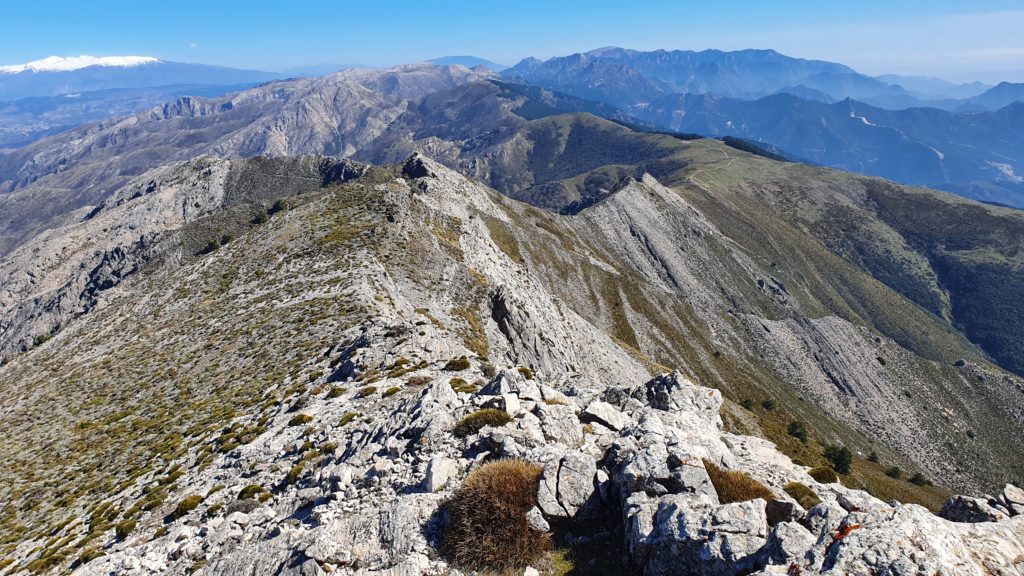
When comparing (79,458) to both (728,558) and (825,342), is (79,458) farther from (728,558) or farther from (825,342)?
(825,342)

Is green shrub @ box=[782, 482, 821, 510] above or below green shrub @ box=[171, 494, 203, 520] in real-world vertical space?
above

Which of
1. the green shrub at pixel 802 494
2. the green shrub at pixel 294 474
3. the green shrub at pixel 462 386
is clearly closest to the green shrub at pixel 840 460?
the green shrub at pixel 802 494

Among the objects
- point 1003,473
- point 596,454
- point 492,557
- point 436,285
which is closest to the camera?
point 492,557

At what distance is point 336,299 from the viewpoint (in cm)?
4816

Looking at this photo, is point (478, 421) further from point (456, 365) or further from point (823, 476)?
point (823, 476)

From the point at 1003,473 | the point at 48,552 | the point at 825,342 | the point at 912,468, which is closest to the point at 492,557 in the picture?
the point at 48,552

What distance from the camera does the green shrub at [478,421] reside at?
22156mm

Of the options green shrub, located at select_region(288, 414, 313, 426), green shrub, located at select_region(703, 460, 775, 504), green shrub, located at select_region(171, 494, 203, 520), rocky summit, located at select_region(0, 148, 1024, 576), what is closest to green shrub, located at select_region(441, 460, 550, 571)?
rocky summit, located at select_region(0, 148, 1024, 576)

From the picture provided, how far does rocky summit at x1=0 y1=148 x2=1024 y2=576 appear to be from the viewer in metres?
15.2

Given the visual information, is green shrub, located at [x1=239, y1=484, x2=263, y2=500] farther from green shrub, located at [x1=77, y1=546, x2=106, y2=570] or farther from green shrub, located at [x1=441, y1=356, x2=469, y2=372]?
green shrub, located at [x1=441, y1=356, x2=469, y2=372]

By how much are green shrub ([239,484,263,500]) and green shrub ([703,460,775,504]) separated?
68.1 ft

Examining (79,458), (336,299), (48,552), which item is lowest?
(79,458)

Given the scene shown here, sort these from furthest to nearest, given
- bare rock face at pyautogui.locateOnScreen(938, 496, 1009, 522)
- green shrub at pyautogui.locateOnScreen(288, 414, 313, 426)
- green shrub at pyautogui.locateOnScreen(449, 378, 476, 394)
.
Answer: green shrub at pyautogui.locateOnScreen(449, 378, 476, 394)
green shrub at pyautogui.locateOnScreen(288, 414, 313, 426)
bare rock face at pyautogui.locateOnScreen(938, 496, 1009, 522)

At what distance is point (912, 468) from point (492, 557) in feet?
464
